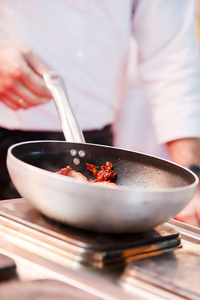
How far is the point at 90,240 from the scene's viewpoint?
607 millimetres

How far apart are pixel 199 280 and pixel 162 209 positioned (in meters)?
0.11

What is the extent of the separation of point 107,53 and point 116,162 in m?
0.72

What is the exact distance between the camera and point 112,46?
1449 millimetres

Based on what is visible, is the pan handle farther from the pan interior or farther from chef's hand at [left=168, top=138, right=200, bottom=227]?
chef's hand at [left=168, top=138, right=200, bottom=227]

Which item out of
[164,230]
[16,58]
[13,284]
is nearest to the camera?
[13,284]

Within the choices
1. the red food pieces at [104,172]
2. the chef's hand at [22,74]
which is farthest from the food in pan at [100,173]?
the chef's hand at [22,74]

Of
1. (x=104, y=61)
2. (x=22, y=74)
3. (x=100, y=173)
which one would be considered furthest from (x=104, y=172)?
(x=104, y=61)

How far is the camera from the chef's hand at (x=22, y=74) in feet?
3.43

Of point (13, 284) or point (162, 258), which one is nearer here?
point (13, 284)

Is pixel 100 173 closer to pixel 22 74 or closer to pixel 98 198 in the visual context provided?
pixel 98 198

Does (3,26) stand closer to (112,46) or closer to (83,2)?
(83,2)

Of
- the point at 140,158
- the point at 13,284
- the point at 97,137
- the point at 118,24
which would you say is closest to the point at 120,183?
the point at 140,158

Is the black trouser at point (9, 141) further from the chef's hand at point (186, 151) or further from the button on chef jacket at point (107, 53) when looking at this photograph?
the chef's hand at point (186, 151)

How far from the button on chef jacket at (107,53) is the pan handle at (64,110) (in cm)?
39
